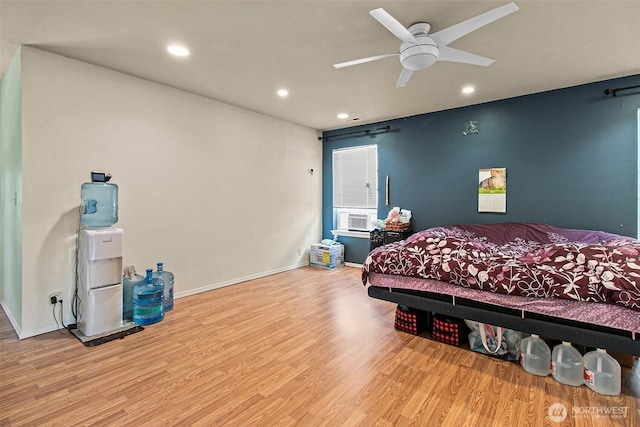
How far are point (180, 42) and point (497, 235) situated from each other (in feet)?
13.7

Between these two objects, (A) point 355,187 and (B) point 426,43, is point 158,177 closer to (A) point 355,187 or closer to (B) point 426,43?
(B) point 426,43

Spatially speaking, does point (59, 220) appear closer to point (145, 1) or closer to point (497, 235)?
point (145, 1)

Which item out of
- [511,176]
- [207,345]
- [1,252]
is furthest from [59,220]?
[511,176]

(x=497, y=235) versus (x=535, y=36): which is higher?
(x=535, y=36)

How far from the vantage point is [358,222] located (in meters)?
5.84

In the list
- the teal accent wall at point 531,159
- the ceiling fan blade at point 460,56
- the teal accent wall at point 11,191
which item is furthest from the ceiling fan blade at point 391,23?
the teal accent wall at point 11,191

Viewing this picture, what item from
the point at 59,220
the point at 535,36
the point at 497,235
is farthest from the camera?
the point at 497,235

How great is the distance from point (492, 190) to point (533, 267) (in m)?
2.35

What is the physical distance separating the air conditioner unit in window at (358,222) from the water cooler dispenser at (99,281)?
392 centimetres

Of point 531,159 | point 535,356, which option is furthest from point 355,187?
point 535,356

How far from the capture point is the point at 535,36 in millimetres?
2590

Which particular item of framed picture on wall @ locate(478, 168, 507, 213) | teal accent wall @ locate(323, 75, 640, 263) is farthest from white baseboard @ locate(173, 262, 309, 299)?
framed picture on wall @ locate(478, 168, 507, 213)

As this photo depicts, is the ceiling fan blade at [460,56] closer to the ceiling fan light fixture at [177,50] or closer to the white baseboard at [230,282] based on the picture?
the ceiling fan light fixture at [177,50]

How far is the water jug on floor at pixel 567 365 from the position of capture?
212 cm
